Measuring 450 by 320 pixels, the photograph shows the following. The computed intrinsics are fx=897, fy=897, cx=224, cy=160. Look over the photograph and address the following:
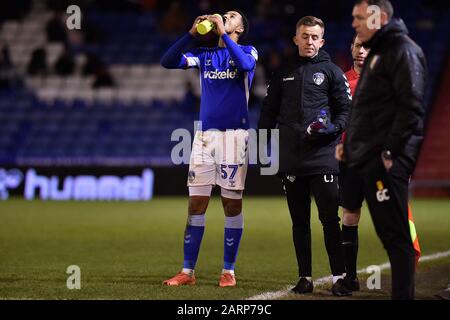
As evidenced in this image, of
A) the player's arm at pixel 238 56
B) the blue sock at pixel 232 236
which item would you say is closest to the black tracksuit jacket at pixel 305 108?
the player's arm at pixel 238 56

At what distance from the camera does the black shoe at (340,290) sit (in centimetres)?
671

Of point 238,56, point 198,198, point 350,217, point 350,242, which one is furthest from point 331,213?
point 238,56

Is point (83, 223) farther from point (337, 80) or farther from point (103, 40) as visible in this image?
point (103, 40)

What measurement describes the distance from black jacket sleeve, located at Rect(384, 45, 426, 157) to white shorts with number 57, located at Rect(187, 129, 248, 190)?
2121mm

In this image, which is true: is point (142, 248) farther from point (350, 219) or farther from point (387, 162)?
point (387, 162)

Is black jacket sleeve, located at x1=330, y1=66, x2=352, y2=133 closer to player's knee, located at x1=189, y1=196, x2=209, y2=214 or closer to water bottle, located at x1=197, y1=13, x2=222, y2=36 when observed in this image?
water bottle, located at x1=197, y1=13, x2=222, y2=36

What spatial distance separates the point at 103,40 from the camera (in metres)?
24.1

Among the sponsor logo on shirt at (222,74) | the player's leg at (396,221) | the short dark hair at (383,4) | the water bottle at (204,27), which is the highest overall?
the short dark hair at (383,4)

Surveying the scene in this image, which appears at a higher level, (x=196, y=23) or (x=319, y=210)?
(x=196, y=23)

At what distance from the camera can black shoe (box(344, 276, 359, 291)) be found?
6.89 meters

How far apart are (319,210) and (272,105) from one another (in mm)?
914

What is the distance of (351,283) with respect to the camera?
6992 mm

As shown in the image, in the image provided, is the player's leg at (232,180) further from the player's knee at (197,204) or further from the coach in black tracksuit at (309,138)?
the coach in black tracksuit at (309,138)

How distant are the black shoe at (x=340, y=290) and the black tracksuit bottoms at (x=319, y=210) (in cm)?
14
